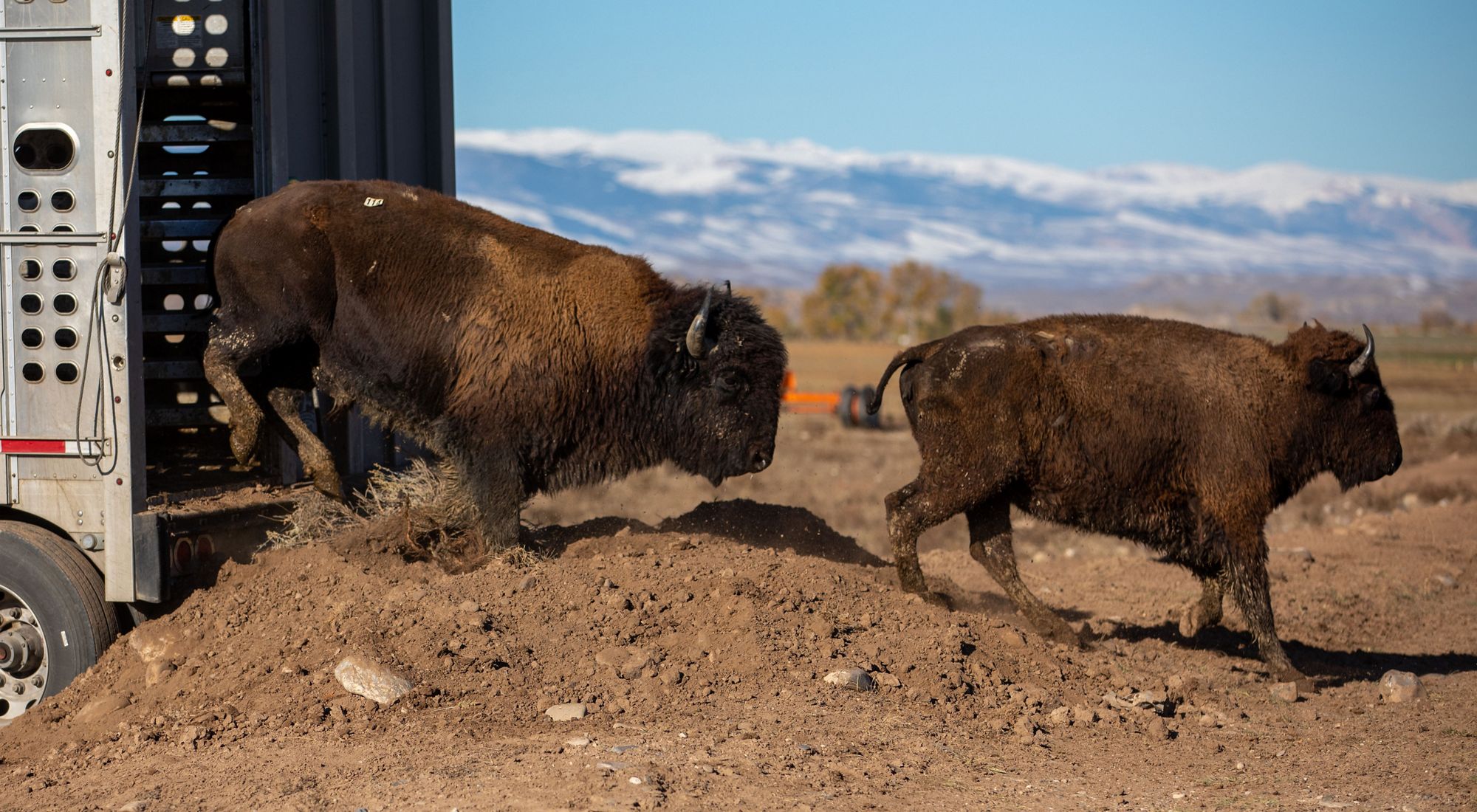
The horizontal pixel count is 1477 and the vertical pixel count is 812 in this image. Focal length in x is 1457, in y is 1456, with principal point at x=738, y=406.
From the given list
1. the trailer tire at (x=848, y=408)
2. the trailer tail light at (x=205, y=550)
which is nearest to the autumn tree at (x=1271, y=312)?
the trailer tire at (x=848, y=408)

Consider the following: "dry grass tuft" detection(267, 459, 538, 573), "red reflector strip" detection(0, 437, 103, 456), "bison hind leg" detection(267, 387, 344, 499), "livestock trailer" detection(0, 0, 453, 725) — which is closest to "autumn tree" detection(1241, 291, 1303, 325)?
"dry grass tuft" detection(267, 459, 538, 573)

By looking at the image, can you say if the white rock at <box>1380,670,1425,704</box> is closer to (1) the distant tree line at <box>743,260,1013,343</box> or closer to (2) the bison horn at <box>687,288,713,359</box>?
(2) the bison horn at <box>687,288,713,359</box>

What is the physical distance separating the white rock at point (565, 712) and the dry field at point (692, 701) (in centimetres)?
5

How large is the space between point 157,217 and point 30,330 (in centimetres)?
227

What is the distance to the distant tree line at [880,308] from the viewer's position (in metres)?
85.5

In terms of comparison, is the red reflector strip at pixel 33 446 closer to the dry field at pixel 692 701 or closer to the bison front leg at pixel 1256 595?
the dry field at pixel 692 701

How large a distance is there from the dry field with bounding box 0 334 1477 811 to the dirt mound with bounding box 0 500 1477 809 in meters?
0.02

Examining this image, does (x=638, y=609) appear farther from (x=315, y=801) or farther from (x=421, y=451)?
(x=421, y=451)

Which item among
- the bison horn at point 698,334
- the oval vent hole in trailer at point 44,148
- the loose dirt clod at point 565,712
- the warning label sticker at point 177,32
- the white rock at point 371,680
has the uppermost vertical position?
the warning label sticker at point 177,32

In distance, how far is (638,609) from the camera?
23.6 feet

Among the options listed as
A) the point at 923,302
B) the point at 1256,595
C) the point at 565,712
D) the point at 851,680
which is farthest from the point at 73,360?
the point at 923,302

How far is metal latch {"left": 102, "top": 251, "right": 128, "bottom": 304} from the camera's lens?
6.77 m

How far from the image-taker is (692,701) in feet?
21.4

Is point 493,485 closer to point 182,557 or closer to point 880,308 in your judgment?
point 182,557
